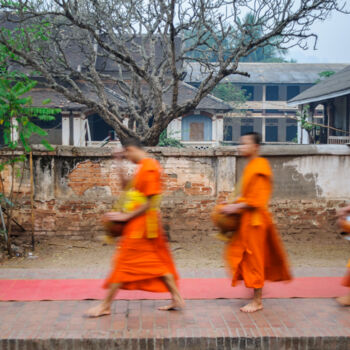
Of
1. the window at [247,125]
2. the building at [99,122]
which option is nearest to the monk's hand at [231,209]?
the building at [99,122]

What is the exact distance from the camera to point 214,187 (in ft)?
26.8

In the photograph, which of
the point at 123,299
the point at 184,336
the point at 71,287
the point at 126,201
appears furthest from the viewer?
the point at 71,287

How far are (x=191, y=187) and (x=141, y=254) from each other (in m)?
4.00

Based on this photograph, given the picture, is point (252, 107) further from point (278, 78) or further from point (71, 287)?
point (71, 287)

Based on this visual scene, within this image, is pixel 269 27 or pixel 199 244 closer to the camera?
pixel 199 244

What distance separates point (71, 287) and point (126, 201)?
1.70 metres

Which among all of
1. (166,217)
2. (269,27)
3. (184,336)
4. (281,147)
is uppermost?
(269,27)

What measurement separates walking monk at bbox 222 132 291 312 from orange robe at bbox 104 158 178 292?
0.73 metres

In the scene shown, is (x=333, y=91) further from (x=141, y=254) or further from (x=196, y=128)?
(x=141, y=254)

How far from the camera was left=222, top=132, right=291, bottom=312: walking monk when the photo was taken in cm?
433

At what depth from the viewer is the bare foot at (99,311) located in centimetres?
439

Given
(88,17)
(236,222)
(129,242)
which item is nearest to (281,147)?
(236,222)

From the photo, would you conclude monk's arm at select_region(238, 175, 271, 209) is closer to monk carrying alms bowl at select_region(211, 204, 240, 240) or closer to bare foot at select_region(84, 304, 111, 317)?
monk carrying alms bowl at select_region(211, 204, 240, 240)

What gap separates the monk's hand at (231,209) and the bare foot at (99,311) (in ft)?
4.75
